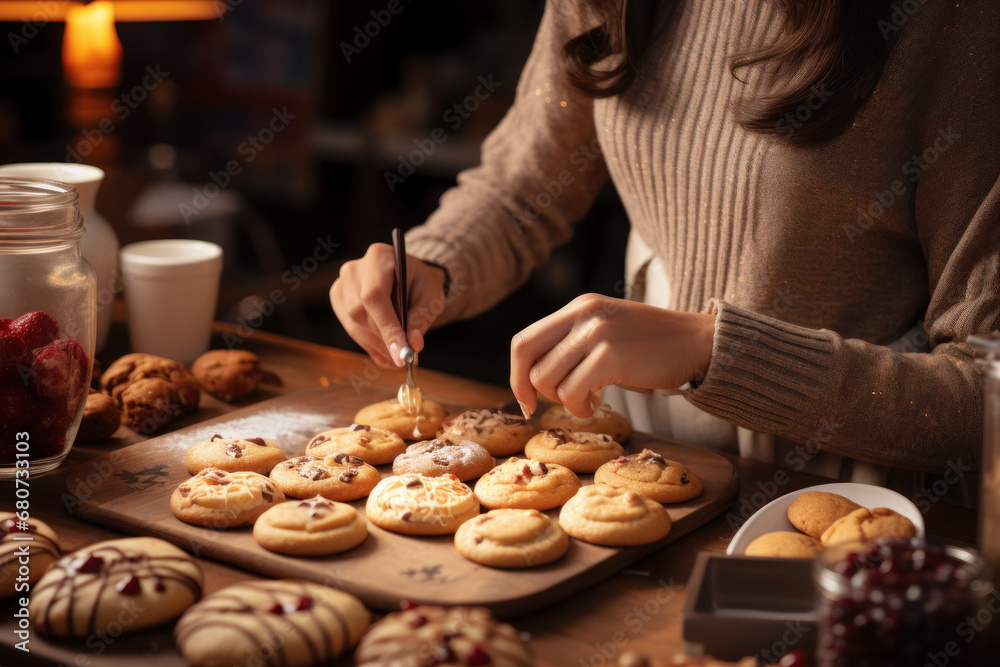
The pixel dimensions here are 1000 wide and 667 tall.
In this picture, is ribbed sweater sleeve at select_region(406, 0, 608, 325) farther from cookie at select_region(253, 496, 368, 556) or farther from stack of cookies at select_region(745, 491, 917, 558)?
stack of cookies at select_region(745, 491, 917, 558)

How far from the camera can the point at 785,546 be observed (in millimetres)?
1103

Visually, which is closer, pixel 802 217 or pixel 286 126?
pixel 802 217

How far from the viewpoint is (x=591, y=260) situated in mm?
4062

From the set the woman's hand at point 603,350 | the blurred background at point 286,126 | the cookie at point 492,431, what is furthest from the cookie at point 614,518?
the blurred background at point 286,126

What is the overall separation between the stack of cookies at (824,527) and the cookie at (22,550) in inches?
34.1

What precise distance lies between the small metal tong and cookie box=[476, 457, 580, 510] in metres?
0.27

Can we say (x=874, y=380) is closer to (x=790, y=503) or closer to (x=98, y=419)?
(x=790, y=503)

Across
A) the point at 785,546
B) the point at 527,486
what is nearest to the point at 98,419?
the point at 527,486

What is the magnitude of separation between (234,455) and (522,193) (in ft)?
2.91

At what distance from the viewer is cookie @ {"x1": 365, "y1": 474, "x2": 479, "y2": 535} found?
48.9 inches

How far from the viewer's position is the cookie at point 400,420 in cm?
161

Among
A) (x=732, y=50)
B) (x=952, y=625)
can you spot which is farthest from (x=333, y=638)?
(x=732, y=50)

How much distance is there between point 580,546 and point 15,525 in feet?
2.35

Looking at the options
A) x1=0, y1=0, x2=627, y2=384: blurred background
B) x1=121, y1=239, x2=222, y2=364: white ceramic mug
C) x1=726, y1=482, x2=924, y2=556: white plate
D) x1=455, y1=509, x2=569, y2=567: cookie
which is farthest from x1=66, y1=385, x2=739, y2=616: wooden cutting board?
x1=0, y1=0, x2=627, y2=384: blurred background
